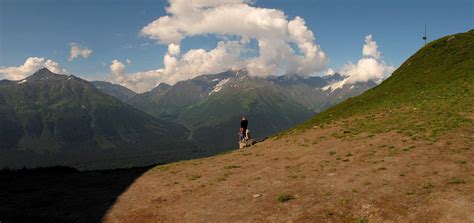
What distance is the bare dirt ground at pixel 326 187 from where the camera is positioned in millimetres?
17922

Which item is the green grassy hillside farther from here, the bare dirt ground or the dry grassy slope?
the bare dirt ground

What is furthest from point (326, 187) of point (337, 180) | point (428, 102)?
point (428, 102)

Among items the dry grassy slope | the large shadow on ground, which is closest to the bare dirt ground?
the dry grassy slope

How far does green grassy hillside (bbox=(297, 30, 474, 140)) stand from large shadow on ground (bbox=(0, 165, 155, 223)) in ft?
84.4

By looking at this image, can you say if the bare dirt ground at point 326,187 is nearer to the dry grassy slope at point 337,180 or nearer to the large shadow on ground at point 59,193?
the dry grassy slope at point 337,180

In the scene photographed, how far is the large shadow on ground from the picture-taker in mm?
20531

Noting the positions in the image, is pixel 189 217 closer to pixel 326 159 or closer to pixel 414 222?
pixel 414 222

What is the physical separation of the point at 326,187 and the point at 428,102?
34496mm

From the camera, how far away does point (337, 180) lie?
898 inches

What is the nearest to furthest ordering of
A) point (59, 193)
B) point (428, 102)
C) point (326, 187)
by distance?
point (326, 187), point (59, 193), point (428, 102)

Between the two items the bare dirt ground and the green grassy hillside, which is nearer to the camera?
the bare dirt ground

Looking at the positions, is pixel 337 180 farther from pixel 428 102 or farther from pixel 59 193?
pixel 428 102

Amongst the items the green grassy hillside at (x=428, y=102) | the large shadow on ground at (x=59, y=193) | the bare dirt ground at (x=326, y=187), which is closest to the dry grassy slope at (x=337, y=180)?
the bare dirt ground at (x=326, y=187)

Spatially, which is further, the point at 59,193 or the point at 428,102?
the point at 428,102
